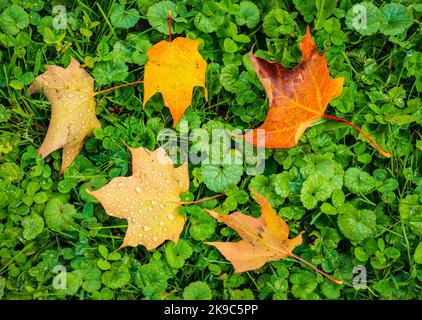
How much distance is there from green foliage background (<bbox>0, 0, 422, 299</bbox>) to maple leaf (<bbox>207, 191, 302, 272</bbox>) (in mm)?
77

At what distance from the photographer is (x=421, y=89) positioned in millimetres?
1928

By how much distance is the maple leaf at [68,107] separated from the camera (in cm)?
186

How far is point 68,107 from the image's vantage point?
1861 millimetres

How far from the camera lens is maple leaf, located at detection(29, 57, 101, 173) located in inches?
73.2

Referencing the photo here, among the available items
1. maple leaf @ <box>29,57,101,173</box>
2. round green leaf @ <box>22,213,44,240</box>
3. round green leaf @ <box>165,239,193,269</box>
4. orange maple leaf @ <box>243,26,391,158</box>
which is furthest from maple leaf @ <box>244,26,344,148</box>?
round green leaf @ <box>22,213,44,240</box>

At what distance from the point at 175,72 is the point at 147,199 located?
0.48 metres

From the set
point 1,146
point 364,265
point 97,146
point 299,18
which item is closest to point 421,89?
point 299,18

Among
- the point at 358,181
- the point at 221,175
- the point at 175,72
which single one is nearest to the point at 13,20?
the point at 175,72

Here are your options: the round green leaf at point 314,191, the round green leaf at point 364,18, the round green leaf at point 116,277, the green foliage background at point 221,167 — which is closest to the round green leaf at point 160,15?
the green foliage background at point 221,167

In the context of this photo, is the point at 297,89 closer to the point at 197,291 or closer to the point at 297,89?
the point at 297,89

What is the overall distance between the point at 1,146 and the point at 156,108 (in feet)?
2.08

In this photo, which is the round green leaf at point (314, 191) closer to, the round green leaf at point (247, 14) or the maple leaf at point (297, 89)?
the maple leaf at point (297, 89)

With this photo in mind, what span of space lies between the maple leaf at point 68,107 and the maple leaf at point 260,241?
0.67 meters
